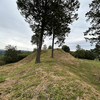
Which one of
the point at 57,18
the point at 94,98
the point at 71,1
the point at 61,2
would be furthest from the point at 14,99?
the point at 71,1

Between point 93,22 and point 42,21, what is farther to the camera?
point 42,21

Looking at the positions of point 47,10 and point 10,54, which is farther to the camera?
point 10,54

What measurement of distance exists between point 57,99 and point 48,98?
0.48 metres

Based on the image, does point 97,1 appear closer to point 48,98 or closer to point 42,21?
point 42,21

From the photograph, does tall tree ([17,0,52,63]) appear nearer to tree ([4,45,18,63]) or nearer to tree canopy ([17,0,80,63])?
tree canopy ([17,0,80,63])

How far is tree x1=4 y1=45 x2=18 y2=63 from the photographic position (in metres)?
27.1

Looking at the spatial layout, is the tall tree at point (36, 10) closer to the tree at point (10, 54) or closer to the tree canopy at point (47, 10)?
the tree canopy at point (47, 10)

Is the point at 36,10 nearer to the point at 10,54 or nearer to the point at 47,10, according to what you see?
the point at 47,10

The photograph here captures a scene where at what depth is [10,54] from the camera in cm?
2820

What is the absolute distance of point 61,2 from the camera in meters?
10.2

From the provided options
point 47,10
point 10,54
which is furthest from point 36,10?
point 10,54

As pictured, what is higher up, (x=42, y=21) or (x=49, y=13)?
(x=49, y=13)

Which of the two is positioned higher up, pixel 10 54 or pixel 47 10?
pixel 47 10

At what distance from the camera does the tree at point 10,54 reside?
27.1 meters
